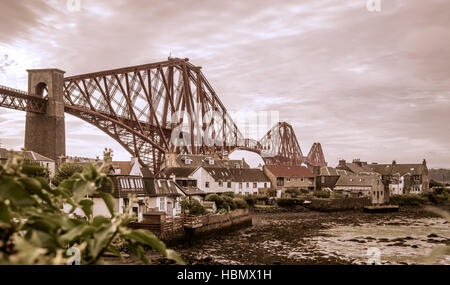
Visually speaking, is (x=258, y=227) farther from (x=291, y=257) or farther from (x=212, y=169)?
(x=212, y=169)

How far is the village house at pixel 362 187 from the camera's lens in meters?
66.9

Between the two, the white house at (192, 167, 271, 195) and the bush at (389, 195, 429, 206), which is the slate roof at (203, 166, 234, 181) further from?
the bush at (389, 195, 429, 206)

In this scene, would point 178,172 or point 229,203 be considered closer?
point 229,203

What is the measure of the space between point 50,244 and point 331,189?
74.7 meters

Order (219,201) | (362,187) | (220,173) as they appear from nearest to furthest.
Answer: (219,201), (220,173), (362,187)

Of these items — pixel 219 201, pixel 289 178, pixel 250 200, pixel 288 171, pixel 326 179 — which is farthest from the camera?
pixel 326 179

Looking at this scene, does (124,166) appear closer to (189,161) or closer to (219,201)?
(219,201)

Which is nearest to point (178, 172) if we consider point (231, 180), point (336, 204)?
point (231, 180)

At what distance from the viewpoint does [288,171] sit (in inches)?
2758

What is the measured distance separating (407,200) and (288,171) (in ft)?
64.4

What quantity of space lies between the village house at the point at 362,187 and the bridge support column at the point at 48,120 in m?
47.8

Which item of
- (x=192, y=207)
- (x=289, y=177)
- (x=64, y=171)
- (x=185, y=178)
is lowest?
(x=192, y=207)

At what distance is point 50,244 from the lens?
55.2 inches
